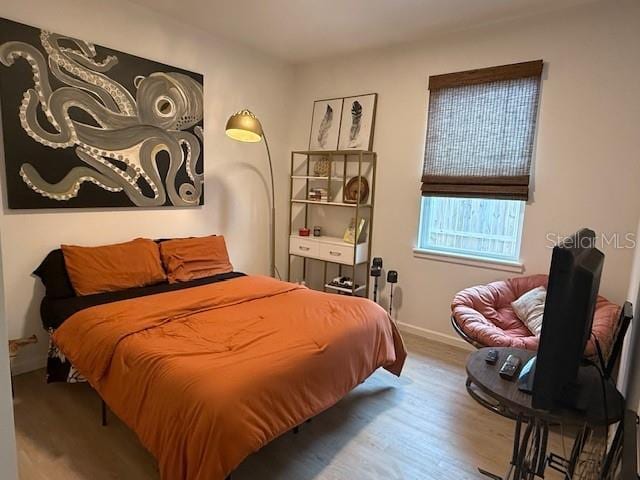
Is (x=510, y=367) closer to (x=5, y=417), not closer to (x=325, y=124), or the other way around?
(x=5, y=417)

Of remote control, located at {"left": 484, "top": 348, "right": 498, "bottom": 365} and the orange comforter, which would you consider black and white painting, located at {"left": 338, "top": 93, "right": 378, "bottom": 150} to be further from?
remote control, located at {"left": 484, "top": 348, "right": 498, "bottom": 365}

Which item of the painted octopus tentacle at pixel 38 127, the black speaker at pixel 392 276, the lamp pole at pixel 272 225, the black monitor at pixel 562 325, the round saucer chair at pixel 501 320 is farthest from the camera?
the lamp pole at pixel 272 225

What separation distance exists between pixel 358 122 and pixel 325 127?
42 centimetres

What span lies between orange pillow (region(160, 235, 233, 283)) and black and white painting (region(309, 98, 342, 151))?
153cm

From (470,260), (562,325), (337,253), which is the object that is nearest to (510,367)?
(562,325)

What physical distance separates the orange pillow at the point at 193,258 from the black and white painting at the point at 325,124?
153 cm

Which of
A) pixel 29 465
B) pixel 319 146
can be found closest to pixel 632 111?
pixel 319 146

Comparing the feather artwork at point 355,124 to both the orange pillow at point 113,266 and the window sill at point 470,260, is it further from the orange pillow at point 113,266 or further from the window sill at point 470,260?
the orange pillow at point 113,266

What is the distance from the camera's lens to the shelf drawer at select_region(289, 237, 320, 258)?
4098mm

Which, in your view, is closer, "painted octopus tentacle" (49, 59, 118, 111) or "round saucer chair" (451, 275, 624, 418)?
"round saucer chair" (451, 275, 624, 418)

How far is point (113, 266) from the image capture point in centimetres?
283

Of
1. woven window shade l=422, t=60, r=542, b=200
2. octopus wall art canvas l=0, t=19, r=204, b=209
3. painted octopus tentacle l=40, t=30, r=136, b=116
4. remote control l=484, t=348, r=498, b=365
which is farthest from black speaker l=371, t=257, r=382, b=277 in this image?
painted octopus tentacle l=40, t=30, r=136, b=116

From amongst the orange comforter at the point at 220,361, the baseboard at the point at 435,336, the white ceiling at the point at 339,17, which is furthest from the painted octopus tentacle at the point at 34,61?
the baseboard at the point at 435,336

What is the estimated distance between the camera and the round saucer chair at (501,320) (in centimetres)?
226
